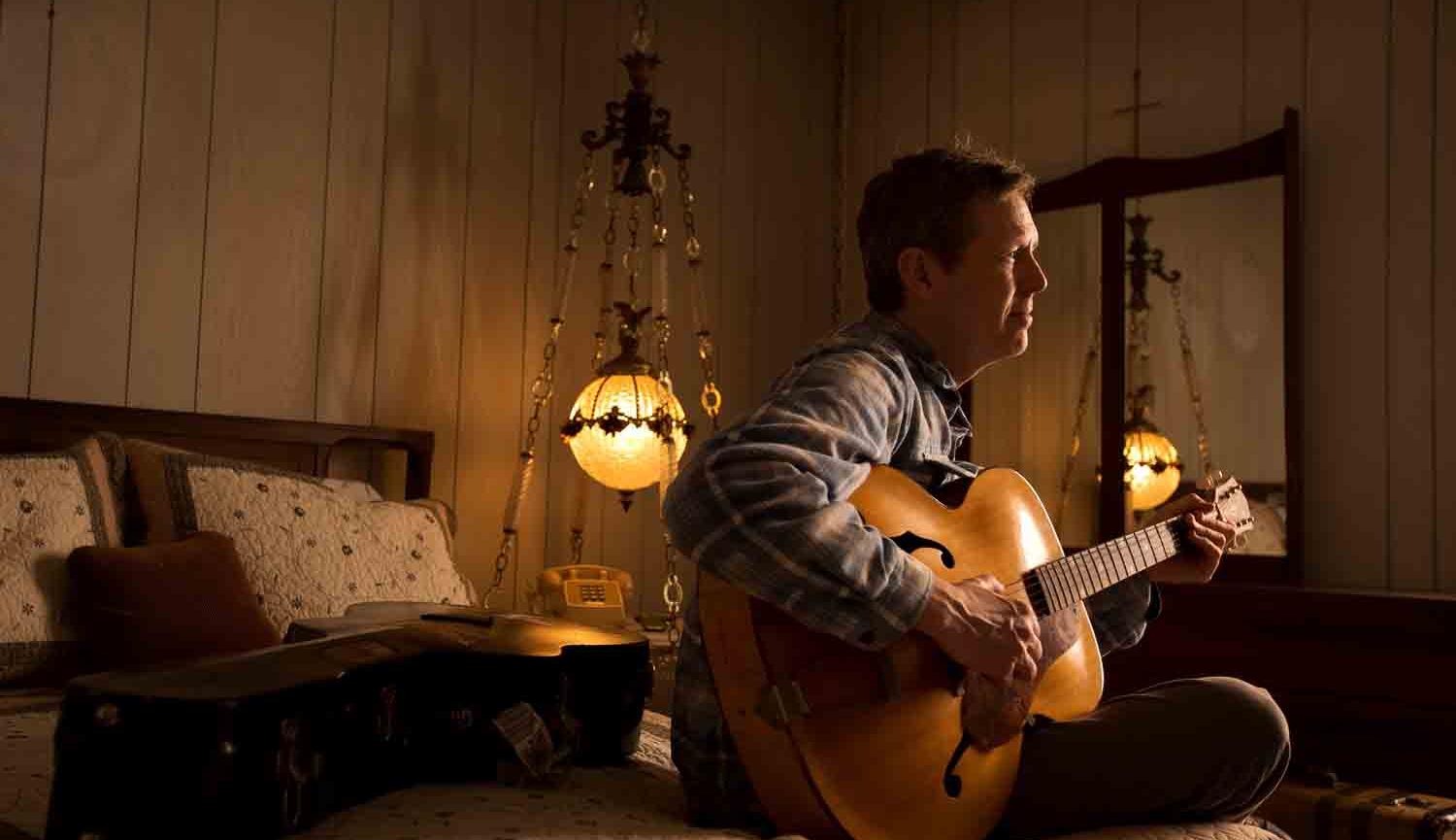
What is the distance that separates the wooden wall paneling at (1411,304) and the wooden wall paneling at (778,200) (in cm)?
172

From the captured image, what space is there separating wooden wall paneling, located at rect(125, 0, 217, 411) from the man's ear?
1649mm

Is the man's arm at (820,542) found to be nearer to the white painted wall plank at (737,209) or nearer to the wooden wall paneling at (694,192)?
the wooden wall paneling at (694,192)

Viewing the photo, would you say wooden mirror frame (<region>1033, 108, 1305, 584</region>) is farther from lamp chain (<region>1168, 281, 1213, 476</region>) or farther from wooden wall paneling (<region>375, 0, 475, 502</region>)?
wooden wall paneling (<region>375, 0, 475, 502</region>)

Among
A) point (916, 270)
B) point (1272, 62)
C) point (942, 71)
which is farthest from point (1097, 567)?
point (942, 71)

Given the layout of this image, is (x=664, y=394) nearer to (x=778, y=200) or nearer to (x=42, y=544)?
(x=778, y=200)

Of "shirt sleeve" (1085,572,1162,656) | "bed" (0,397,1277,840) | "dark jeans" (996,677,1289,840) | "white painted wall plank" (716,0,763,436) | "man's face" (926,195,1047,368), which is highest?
"white painted wall plank" (716,0,763,436)

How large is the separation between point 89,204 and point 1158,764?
7.02ft

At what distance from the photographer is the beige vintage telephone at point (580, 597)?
2.76m

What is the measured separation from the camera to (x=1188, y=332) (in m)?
3.32

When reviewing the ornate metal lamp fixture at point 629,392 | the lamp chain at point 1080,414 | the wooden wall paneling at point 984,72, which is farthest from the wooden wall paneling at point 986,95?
the ornate metal lamp fixture at point 629,392

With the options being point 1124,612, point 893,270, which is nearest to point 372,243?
point 893,270

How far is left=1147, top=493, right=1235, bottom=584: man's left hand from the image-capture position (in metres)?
1.67

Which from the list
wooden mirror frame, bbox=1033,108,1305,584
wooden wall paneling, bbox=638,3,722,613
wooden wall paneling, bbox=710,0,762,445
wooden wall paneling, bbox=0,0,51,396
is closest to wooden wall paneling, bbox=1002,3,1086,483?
wooden mirror frame, bbox=1033,108,1305,584

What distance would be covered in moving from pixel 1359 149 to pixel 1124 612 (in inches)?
80.8
